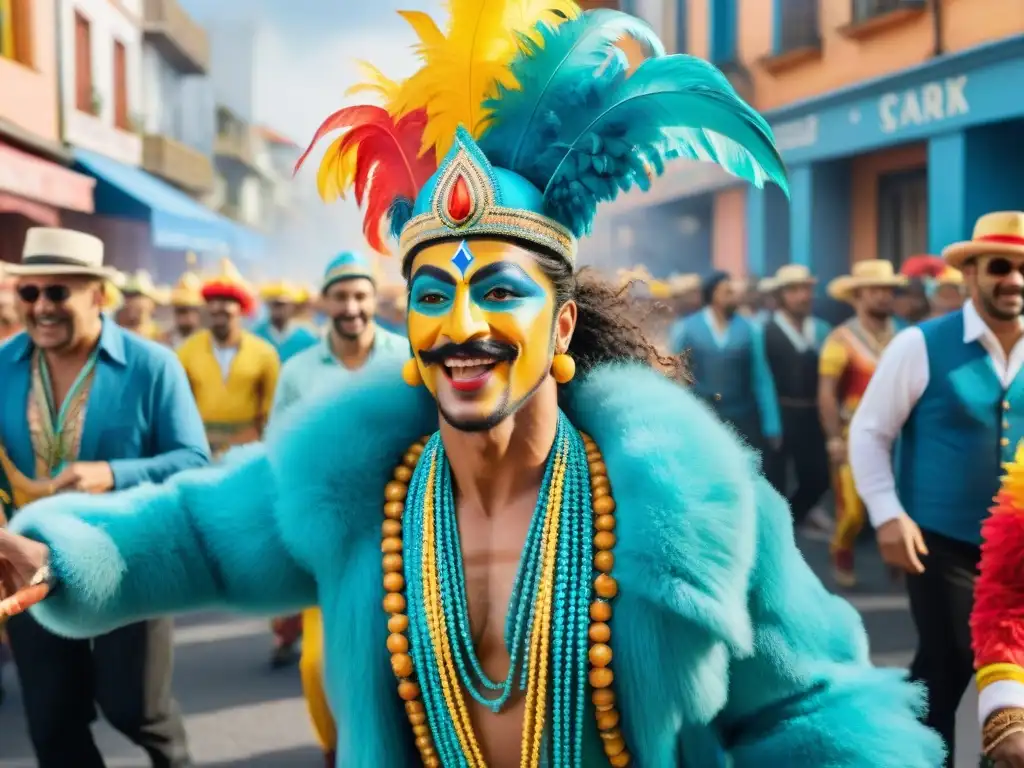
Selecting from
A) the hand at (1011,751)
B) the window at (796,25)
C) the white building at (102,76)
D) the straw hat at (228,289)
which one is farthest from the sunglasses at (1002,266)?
the white building at (102,76)

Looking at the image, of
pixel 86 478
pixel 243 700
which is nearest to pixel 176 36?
pixel 243 700

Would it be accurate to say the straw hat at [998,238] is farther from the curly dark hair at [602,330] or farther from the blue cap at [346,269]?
the blue cap at [346,269]

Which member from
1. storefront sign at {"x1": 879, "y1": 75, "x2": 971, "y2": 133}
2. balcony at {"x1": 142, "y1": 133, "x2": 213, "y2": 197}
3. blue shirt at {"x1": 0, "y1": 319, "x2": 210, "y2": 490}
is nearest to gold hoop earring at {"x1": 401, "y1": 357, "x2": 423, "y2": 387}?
blue shirt at {"x1": 0, "y1": 319, "x2": 210, "y2": 490}

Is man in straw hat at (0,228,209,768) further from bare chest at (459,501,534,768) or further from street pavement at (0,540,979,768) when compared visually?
bare chest at (459,501,534,768)

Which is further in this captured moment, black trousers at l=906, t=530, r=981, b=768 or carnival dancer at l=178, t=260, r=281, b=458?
carnival dancer at l=178, t=260, r=281, b=458

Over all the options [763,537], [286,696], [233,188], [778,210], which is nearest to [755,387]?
[286,696]

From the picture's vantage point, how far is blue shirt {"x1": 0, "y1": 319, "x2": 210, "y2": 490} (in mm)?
4090

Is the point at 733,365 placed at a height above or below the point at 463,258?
below

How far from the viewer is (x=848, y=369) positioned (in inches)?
322

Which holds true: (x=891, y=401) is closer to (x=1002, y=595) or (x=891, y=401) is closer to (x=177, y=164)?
(x=1002, y=595)

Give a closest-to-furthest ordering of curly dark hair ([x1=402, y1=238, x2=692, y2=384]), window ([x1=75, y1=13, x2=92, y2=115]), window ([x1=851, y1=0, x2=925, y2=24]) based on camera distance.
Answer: curly dark hair ([x1=402, y1=238, x2=692, y2=384]) → window ([x1=851, y1=0, x2=925, y2=24]) → window ([x1=75, y1=13, x2=92, y2=115])

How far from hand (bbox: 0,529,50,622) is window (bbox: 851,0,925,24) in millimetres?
12106

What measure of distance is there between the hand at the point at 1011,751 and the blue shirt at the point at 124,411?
2.63 meters

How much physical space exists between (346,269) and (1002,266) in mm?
3066
